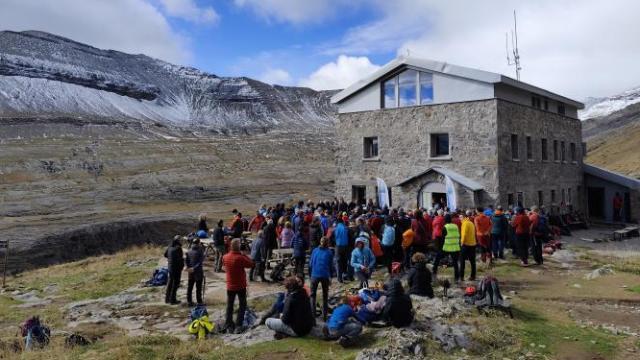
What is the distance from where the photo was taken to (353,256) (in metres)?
12.0

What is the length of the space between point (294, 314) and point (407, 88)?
18876 millimetres

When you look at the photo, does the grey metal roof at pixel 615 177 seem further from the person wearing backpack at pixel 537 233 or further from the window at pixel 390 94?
the person wearing backpack at pixel 537 233

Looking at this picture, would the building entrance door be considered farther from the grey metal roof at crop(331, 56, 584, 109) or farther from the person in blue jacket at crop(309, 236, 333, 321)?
the person in blue jacket at crop(309, 236, 333, 321)

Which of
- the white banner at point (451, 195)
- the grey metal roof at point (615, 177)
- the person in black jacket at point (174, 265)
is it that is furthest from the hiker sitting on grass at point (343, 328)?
the grey metal roof at point (615, 177)

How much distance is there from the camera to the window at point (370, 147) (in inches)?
1067

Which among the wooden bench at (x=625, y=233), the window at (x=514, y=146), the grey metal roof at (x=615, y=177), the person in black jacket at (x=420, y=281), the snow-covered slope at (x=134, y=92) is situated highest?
the snow-covered slope at (x=134, y=92)

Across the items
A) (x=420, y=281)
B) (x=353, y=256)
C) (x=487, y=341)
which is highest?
(x=353, y=256)

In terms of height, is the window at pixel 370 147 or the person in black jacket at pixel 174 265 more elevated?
the window at pixel 370 147

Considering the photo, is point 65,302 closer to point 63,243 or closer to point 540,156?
point 63,243

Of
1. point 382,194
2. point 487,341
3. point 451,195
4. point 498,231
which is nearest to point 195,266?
point 487,341

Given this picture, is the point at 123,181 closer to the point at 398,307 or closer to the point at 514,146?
the point at 514,146

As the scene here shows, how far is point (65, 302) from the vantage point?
1459 cm

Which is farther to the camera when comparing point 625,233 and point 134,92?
point 134,92

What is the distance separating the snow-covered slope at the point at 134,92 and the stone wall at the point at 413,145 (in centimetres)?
7832
